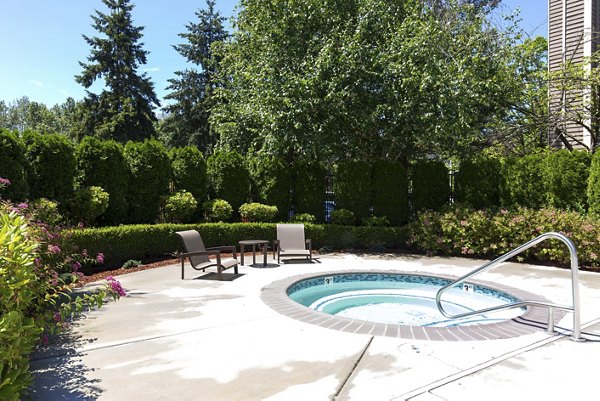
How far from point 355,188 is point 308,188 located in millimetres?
1635

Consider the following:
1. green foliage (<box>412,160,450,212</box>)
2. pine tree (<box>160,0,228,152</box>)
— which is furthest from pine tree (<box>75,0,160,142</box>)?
green foliage (<box>412,160,450,212</box>)

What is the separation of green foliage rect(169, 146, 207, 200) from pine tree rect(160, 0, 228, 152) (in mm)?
18076

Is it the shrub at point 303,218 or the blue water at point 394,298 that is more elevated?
the shrub at point 303,218

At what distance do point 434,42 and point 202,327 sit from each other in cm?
1149

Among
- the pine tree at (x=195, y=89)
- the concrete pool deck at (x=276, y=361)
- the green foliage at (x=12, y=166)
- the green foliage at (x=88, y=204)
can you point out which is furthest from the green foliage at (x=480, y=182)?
the pine tree at (x=195, y=89)

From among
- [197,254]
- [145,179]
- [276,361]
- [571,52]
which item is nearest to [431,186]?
[571,52]

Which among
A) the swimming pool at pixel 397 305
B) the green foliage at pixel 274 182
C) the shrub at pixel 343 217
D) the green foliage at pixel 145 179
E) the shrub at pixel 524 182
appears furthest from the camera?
the green foliage at pixel 274 182

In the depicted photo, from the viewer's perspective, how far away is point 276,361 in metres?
3.96

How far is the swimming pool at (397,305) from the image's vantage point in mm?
4910

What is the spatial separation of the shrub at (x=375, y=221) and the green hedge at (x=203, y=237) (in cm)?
36

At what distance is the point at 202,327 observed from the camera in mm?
5023

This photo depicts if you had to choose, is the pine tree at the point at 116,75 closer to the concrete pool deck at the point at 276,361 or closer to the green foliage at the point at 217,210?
the green foliage at the point at 217,210

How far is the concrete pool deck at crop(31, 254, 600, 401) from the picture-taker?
3.32 metres

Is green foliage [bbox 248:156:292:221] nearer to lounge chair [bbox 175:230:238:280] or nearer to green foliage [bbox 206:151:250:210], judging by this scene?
green foliage [bbox 206:151:250:210]
